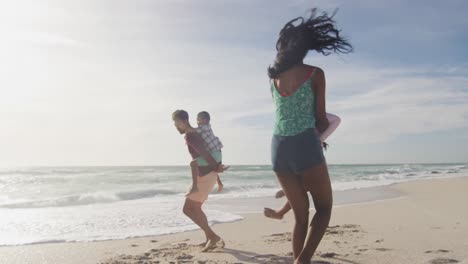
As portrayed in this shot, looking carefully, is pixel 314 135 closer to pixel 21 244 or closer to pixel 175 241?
pixel 175 241

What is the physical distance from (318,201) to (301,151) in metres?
0.38

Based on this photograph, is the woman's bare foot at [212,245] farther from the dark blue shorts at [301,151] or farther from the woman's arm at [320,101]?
the woman's arm at [320,101]

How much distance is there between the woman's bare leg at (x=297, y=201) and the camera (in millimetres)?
3008

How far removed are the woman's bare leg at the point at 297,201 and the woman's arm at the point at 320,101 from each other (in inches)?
15.4

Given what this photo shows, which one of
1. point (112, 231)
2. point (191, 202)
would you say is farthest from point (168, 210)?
point (191, 202)

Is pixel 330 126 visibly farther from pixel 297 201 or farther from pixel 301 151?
pixel 297 201

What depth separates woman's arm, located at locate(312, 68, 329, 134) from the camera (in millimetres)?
2869

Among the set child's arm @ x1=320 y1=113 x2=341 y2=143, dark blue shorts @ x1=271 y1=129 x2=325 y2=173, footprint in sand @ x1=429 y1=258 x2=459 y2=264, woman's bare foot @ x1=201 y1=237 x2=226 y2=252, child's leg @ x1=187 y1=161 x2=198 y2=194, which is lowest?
woman's bare foot @ x1=201 y1=237 x2=226 y2=252

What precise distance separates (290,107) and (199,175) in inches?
90.7

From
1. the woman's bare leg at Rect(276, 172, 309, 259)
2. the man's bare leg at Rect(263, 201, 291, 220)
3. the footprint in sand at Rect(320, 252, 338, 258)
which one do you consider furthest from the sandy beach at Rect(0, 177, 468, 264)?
the woman's bare leg at Rect(276, 172, 309, 259)

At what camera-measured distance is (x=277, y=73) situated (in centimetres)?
302

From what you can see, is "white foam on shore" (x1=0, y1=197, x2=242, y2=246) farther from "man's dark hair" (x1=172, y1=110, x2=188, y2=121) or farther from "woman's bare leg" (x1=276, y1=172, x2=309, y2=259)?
"woman's bare leg" (x1=276, y1=172, x2=309, y2=259)

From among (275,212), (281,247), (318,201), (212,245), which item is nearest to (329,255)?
(281,247)

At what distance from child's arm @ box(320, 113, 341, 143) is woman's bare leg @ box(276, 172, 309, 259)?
324mm
